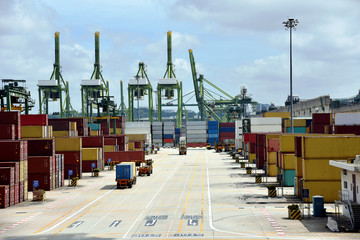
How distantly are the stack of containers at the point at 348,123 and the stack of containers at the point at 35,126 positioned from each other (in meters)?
42.9

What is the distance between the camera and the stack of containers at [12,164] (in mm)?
49156

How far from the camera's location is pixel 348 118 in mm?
86062

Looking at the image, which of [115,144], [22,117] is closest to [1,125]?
[22,117]

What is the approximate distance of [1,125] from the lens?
56.6 metres

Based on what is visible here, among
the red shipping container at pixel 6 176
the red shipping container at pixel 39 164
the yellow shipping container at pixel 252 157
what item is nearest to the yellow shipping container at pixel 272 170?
the yellow shipping container at pixel 252 157

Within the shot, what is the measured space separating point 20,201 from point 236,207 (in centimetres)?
2291

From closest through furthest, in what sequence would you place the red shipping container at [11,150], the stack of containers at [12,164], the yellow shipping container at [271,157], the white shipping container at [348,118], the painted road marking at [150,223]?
1. the painted road marking at [150,223]
2. the stack of containers at [12,164]
3. the red shipping container at [11,150]
4. the yellow shipping container at [271,157]
5. the white shipping container at [348,118]

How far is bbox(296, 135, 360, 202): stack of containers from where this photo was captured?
1848 inches

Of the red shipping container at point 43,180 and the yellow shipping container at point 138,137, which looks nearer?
the red shipping container at point 43,180

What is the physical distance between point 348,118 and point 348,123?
895 millimetres

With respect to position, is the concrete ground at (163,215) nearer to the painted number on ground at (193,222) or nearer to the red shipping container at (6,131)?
the painted number on ground at (193,222)

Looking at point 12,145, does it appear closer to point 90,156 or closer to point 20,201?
point 20,201

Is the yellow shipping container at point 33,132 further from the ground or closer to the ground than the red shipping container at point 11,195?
further from the ground

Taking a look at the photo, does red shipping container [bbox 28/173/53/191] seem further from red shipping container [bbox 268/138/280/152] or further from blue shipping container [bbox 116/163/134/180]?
red shipping container [bbox 268/138/280/152]
